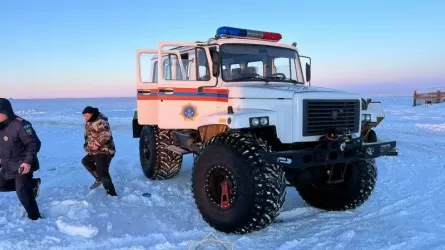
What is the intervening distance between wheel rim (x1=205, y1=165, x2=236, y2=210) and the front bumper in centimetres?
58

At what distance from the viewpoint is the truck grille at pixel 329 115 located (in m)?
4.83

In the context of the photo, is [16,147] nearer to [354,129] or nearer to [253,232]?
[253,232]

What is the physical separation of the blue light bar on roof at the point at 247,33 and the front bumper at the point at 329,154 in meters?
2.13

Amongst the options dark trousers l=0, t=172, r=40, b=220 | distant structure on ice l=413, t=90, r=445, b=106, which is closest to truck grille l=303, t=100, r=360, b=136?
dark trousers l=0, t=172, r=40, b=220

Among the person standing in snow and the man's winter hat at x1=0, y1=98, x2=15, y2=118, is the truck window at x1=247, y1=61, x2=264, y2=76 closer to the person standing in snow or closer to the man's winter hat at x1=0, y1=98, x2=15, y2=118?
the person standing in snow

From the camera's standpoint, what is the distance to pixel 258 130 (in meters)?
5.15

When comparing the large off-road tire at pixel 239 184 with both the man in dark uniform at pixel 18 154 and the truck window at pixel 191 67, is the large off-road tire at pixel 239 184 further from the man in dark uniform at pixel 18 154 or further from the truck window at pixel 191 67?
the man in dark uniform at pixel 18 154

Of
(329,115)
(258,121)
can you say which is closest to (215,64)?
(258,121)

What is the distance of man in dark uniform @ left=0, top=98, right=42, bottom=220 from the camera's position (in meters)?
4.74

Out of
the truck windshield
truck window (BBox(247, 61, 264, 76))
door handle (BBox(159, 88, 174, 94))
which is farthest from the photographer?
door handle (BBox(159, 88, 174, 94))

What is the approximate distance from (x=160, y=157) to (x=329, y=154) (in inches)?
147

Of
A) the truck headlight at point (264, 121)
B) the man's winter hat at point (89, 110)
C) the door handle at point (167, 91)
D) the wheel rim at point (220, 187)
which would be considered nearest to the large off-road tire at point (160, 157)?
the door handle at point (167, 91)

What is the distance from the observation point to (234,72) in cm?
571

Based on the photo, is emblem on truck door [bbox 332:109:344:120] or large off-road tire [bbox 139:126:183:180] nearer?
emblem on truck door [bbox 332:109:344:120]
